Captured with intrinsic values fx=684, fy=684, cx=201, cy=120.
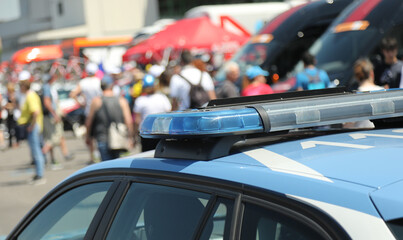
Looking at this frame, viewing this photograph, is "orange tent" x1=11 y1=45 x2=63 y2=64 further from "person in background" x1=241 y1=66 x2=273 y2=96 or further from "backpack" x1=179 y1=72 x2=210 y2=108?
"person in background" x1=241 y1=66 x2=273 y2=96

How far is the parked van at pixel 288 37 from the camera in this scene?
13000 millimetres

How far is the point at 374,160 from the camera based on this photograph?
193 centimetres

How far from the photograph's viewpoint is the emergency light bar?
6.97 ft

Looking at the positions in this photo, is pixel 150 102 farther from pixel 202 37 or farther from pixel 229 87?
pixel 202 37

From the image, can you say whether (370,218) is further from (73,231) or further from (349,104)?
(73,231)

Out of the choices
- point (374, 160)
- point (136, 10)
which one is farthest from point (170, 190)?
point (136, 10)

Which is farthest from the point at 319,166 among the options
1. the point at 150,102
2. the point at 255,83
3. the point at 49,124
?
the point at 49,124

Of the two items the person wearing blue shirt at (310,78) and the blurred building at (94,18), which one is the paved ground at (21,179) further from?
the blurred building at (94,18)

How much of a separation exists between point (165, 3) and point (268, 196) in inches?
1968

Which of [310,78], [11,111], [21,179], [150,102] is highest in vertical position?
[310,78]

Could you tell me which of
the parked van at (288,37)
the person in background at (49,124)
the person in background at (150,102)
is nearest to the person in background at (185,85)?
the person in background at (150,102)

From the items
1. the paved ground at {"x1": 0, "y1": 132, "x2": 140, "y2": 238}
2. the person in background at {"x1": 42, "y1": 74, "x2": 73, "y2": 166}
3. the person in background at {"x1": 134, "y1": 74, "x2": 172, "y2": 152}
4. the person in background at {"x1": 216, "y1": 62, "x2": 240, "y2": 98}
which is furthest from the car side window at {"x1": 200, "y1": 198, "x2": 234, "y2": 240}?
the person in background at {"x1": 42, "y1": 74, "x2": 73, "y2": 166}

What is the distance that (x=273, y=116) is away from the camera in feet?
7.21

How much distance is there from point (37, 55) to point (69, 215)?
34.2 metres
